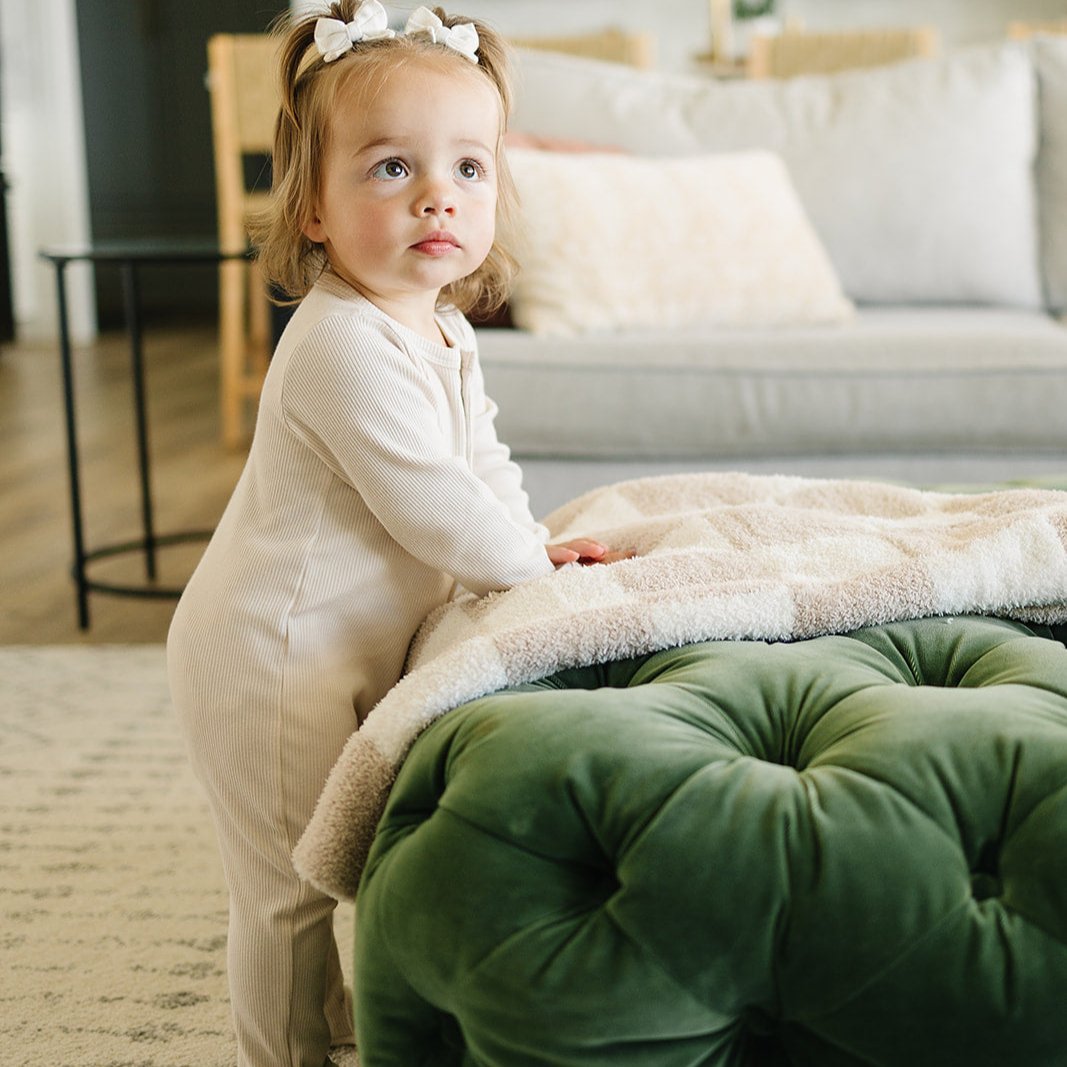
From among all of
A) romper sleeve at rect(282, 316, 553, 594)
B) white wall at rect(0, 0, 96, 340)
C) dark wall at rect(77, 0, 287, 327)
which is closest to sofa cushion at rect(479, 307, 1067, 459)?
romper sleeve at rect(282, 316, 553, 594)

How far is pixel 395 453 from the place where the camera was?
88cm

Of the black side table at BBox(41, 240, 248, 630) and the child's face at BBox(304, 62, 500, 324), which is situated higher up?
the child's face at BBox(304, 62, 500, 324)

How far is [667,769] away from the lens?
62 centimetres

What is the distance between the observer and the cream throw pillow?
203 cm

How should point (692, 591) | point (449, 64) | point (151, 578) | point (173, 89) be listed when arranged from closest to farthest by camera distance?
point (692, 591), point (449, 64), point (151, 578), point (173, 89)

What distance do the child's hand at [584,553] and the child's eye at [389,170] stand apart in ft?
0.96

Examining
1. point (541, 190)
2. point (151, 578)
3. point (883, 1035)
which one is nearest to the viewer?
point (883, 1035)

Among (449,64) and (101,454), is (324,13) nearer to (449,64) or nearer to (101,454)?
(449,64)

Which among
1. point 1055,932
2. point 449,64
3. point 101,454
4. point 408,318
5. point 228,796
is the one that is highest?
point 449,64

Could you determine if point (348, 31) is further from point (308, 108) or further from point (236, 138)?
point (236, 138)

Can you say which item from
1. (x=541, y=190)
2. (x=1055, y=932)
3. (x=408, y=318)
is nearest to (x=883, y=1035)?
(x=1055, y=932)

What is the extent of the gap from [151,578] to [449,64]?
160 centimetres

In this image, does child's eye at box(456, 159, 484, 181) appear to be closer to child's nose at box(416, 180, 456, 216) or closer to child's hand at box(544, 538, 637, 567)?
child's nose at box(416, 180, 456, 216)

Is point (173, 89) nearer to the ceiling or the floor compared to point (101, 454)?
nearer to the ceiling
